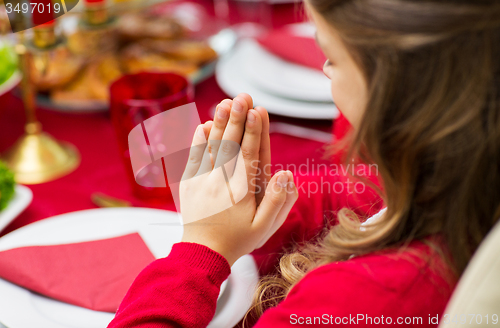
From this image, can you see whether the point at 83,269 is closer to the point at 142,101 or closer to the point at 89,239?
the point at 89,239

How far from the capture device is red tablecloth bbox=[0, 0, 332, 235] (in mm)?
728

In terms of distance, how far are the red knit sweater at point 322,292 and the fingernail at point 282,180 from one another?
0.11 metres

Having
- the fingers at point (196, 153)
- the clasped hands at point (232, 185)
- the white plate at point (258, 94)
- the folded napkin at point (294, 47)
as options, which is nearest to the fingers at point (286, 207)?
the clasped hands at point (232, 185)

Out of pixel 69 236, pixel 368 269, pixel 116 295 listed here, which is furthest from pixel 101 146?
pixel 368 269

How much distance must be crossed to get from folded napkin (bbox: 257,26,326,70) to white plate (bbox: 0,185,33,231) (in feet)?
1.96

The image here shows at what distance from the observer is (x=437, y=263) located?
0.43m

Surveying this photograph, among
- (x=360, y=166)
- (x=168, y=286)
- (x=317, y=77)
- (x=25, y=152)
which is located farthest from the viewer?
(x=317, y=77)

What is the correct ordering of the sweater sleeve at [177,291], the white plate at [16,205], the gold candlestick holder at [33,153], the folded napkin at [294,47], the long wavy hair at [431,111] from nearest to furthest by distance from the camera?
the long wavy hair at [431,111] → the sweater sleeve at [177,291] → the white plate at [16,205] → the gold candlestick holder at [33,153] → the folded napkin at [294,47]

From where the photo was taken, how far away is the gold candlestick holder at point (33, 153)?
0.78 m

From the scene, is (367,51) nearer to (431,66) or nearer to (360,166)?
(431,66)

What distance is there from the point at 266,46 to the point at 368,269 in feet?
2.40

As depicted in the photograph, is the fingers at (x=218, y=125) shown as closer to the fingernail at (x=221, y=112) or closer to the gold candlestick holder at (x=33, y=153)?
the fingernail at (x=221, y=112)

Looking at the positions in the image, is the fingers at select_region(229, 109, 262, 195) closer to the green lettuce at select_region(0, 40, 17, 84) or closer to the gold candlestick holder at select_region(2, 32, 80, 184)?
the gold candlestick holder at select_region(2, 32, 80, 184)

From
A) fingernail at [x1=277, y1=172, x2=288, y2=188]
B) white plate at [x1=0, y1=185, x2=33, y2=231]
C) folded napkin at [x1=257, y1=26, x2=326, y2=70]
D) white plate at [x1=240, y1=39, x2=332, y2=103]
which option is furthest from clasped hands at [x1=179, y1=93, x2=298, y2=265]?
folded napkin at [x1=257, y1=26, x2=326, y2=70]
